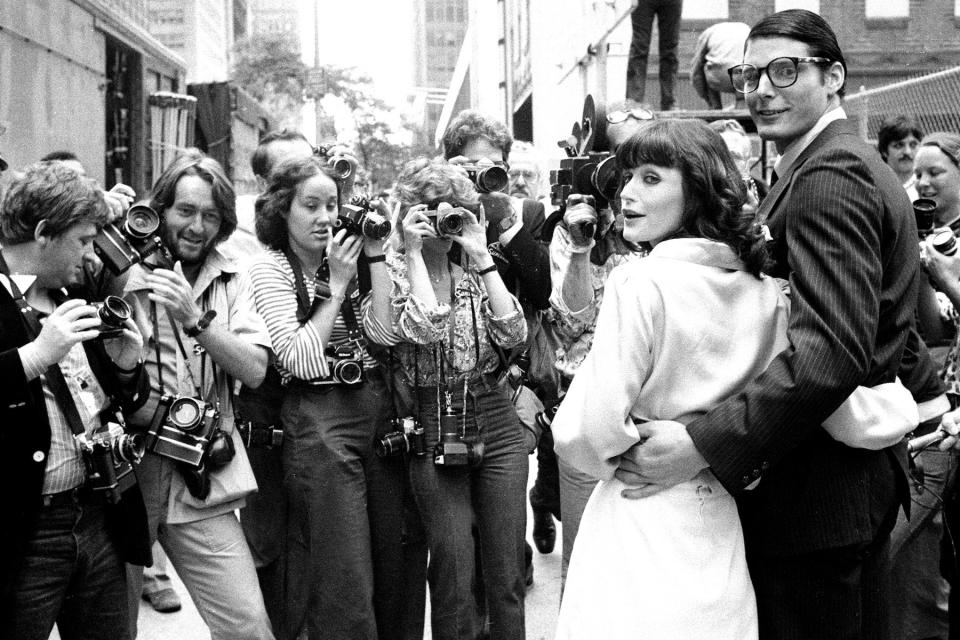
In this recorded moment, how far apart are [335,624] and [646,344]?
215 cm

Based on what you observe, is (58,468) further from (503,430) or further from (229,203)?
(503,430)

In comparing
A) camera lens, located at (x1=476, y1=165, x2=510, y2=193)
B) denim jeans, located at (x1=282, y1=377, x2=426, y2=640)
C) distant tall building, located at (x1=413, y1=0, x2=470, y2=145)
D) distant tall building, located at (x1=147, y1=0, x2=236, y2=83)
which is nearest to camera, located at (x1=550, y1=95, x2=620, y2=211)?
camera lens, located at (x1=476, y1=165, x2=510, y2=193)

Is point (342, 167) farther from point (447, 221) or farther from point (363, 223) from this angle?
point (447, 221)

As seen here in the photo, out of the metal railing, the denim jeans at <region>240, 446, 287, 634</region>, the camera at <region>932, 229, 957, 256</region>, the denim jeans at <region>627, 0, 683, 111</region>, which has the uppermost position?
the denim jeans at <region>627, 0, 683, 111</region>

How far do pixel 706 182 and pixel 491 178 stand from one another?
1979mm

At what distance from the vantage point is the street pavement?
546 cm

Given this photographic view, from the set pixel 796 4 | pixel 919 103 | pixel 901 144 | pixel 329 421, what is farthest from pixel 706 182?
pixel 796 4

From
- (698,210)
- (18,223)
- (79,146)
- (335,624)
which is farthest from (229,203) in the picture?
(79,146)

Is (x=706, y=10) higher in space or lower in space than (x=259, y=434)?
higher

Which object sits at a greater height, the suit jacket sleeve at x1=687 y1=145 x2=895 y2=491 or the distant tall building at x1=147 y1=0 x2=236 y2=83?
the distant tall building at x1=147 y1=0 x2=236 y2=83

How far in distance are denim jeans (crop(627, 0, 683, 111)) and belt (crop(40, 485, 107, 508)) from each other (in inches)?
288

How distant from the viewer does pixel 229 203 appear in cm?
439

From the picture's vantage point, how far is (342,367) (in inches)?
167

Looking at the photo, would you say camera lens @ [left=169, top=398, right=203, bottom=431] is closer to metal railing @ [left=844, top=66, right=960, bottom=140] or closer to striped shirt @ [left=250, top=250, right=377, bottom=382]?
striped shirt @ [left=250, top=250, right=377, bottom=382]
